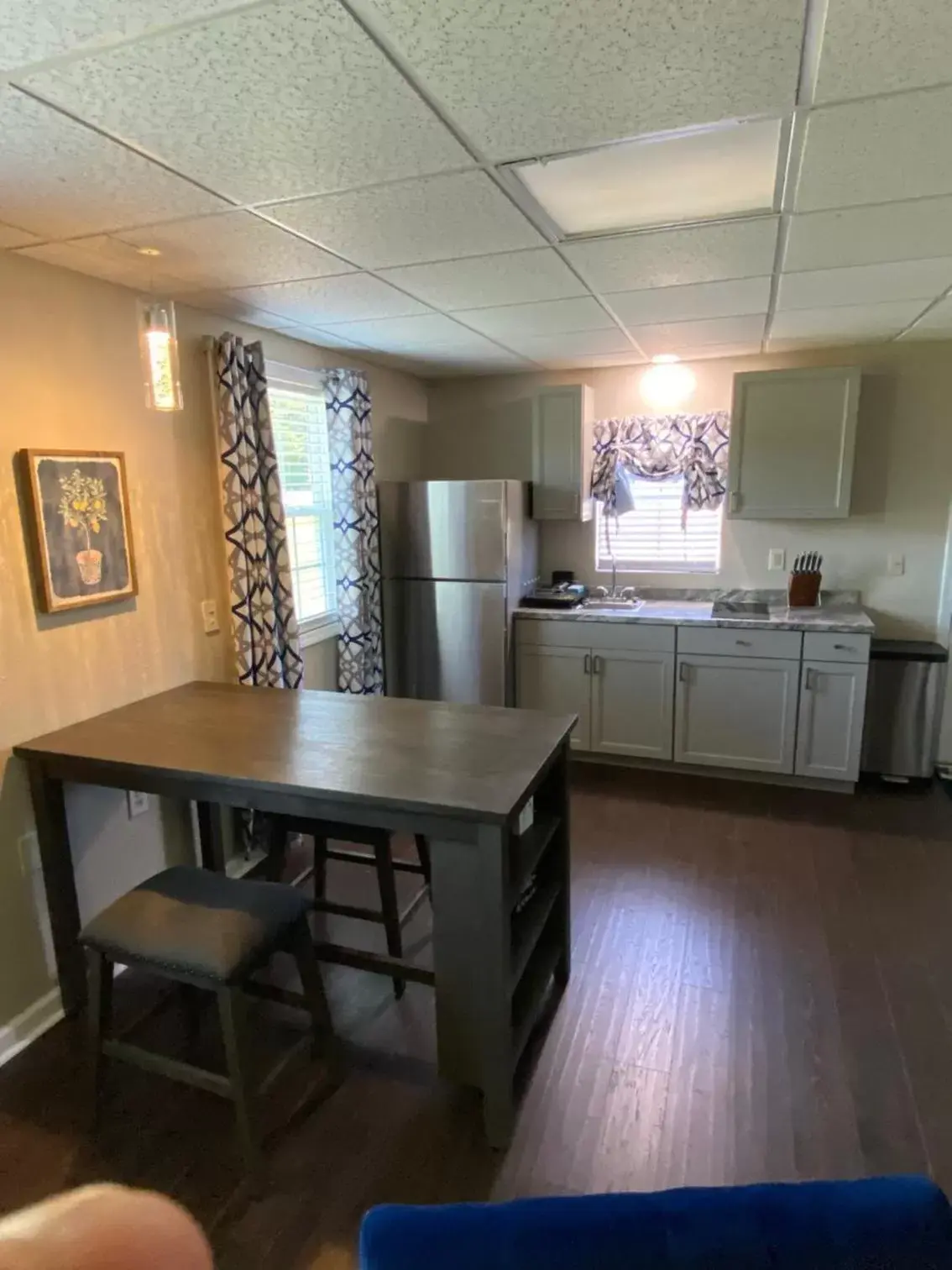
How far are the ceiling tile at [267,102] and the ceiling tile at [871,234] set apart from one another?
1.04 m

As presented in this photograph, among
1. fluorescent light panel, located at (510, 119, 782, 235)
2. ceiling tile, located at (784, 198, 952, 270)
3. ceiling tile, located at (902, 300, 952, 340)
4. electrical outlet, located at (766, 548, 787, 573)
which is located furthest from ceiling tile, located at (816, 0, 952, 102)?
electrical outlet, located at (766, 548, 787, 573)

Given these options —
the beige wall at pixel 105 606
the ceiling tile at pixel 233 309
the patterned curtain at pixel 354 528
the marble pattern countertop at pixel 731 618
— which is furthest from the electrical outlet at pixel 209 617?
the marble pattern countertop at pixel 731 618

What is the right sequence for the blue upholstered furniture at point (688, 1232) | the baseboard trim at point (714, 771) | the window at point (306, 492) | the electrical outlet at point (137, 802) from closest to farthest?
the blue upholstered furniture at point (688, 1232), the electrical outlet at point (137, 802), the window at point (306, 492), the baseboard trim at point (714, 771)

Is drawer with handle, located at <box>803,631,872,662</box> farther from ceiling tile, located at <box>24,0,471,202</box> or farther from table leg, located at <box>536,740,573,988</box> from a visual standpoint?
ceiling tile, located at <box>24,0,471,202</box>

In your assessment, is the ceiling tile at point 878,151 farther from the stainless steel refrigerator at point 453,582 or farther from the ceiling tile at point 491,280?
the stainless steel refrigerator at point 453,582

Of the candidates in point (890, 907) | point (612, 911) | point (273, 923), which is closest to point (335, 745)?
point (273, 923)

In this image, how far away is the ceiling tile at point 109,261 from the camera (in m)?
2.00

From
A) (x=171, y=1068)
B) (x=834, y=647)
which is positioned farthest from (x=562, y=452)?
(x=171, y=1068)

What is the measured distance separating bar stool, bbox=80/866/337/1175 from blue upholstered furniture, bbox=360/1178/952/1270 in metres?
0.98

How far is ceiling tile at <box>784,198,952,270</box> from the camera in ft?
6.04

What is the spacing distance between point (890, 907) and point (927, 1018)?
621 mm

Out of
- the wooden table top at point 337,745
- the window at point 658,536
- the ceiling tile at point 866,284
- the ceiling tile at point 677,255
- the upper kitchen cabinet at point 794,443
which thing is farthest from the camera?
the window at point 658,536

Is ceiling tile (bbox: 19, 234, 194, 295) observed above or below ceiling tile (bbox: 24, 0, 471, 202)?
above

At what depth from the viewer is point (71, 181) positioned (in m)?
1.59
